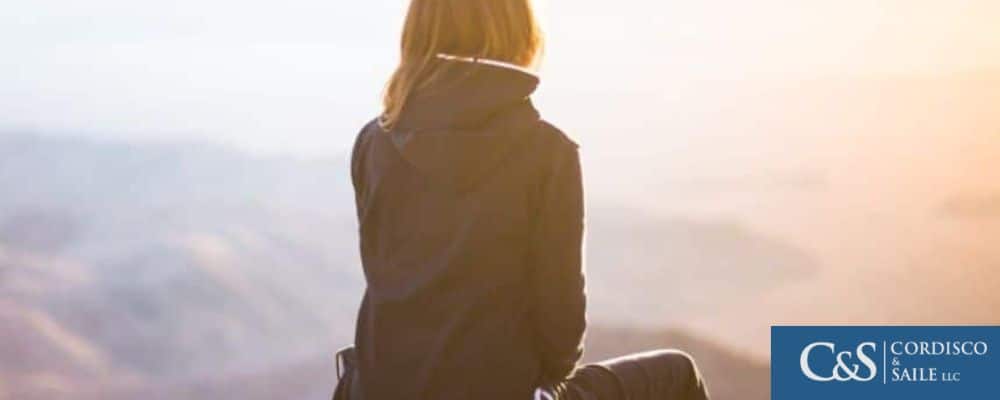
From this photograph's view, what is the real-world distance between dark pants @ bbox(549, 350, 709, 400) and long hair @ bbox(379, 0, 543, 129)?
0.31 metres

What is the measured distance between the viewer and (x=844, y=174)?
7.30 ft

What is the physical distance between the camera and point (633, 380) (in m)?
1.31

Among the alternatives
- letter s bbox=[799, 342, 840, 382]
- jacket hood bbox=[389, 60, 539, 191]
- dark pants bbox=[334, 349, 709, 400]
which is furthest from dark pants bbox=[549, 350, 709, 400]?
letter s bbox=[799, 342, 840, 382]

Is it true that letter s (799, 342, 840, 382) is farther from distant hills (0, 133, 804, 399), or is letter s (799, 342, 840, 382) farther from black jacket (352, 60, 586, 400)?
black jacket (352, 60, 586, 400)

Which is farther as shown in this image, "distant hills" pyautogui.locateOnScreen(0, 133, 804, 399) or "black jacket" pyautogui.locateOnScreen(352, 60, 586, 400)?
"distant hills" pyautogui.locateOnScreen(0, 133, 804, 399)

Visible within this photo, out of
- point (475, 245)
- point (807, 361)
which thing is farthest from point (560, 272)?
point (807, 361)

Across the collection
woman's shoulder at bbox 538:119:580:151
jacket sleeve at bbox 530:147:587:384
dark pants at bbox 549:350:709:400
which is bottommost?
dark pants at bbox 549:350:709:400

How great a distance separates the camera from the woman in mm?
1229

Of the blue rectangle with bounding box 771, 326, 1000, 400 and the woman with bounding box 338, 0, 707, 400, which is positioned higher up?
the blue rectangle with bounding box 771, 326, 1000, 400

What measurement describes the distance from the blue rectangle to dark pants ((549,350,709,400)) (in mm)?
868

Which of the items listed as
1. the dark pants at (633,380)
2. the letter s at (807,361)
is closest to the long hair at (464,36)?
the dark pants at (633,380)

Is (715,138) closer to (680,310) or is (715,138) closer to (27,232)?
(680,310)

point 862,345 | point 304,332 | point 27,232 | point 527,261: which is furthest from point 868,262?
Answer: point 27,232

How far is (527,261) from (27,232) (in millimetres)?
1224
